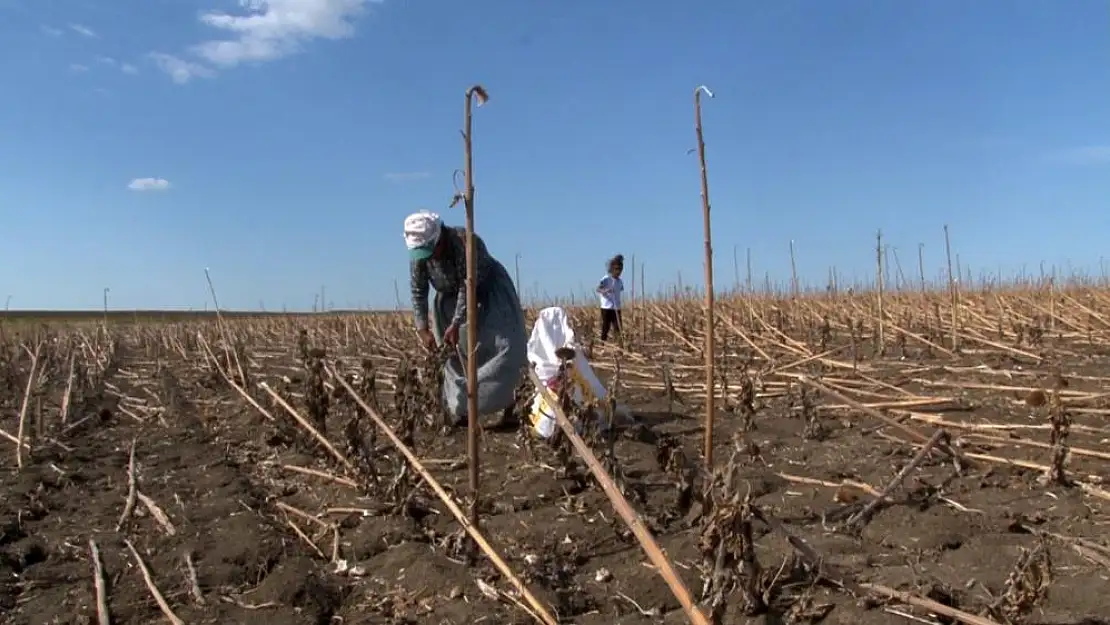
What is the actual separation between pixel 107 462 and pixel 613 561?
319cm

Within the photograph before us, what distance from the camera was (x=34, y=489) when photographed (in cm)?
385

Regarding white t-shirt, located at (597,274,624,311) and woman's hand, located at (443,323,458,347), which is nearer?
woman's hand, located at (443,323,458,347)

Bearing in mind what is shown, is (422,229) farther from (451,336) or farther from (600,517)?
(600,517)

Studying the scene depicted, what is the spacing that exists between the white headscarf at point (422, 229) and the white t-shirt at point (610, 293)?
5849 mm

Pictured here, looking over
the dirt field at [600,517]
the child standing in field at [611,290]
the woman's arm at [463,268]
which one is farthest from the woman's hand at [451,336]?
the child standing in field at [611,290]

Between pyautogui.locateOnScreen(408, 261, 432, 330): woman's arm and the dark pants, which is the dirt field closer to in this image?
pyautogui.locateOnScreen(408, 261, 432, 330): woman's arm

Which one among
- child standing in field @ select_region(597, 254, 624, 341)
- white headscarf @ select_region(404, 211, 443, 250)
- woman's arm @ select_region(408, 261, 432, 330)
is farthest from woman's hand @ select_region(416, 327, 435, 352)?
child standing in field @ select_region(597, 254, 624, 341)

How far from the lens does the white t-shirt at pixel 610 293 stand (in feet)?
33.2

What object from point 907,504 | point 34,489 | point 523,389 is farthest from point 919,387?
point 34,489

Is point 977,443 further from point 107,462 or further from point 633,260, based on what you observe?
point 633,260

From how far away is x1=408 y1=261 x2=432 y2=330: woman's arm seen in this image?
4559 mm

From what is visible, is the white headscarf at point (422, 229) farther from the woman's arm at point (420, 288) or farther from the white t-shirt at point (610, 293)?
the white t-shirt at point (610, 293)

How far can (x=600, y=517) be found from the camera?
3.04 meters

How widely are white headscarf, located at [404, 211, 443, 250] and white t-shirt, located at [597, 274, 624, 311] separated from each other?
585 cm
